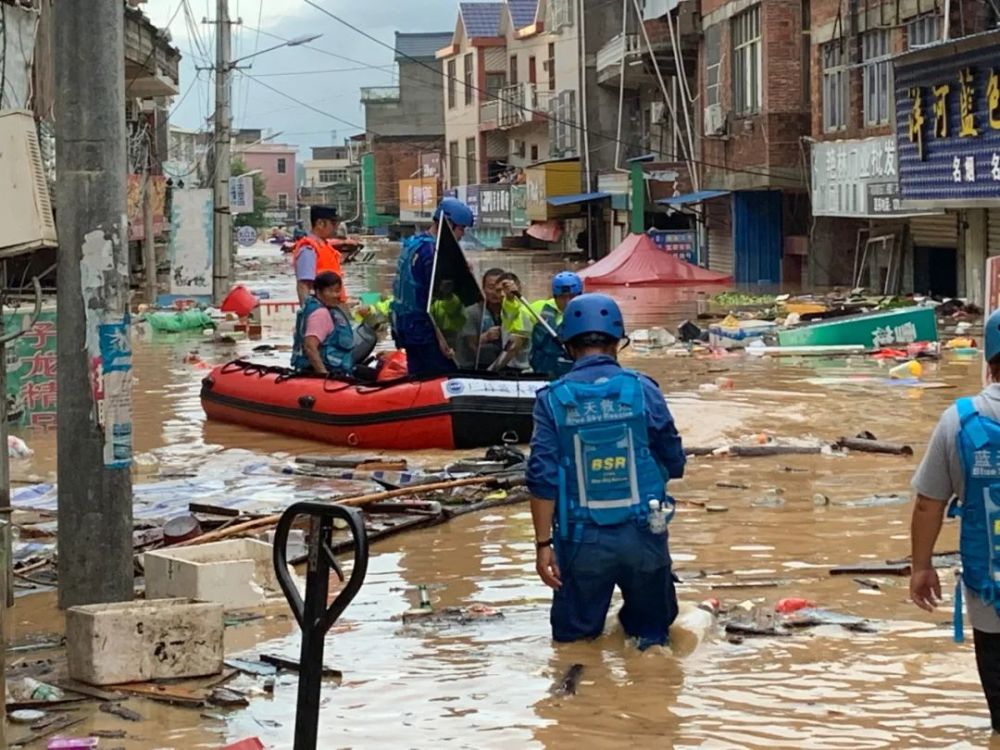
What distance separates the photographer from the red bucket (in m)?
31.4

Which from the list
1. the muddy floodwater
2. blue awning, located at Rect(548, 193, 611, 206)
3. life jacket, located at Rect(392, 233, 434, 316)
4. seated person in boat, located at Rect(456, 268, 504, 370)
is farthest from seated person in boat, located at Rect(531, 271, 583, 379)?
blue awning, located at Rect(548, 193, 611, 206)

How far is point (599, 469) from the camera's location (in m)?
6.84

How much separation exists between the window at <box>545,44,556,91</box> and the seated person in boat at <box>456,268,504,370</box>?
52744 millimetres

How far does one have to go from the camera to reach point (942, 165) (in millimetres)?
26203

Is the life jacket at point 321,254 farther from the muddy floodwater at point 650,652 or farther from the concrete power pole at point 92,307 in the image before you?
the concrete power pole at point 92,307

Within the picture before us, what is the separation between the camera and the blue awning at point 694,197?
40.4m

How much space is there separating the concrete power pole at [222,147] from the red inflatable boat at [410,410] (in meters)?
19.2

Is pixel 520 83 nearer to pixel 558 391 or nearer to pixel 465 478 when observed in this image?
pixel 465 478

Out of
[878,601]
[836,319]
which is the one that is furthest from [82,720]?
[836,319]

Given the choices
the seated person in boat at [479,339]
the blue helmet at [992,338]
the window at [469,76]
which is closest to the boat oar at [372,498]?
the seated person in boat at [479,339]

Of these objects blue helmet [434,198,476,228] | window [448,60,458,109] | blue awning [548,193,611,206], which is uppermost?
window [448,60,458,109]

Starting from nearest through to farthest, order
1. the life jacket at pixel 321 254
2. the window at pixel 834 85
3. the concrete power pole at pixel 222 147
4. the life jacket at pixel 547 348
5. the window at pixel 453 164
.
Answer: the life jacket at pixel 547 348
the life jacket at pixel 321 254
the window at pixel 834 85
the concrete power pole at pixel 222 147
the window at pixel 453 164

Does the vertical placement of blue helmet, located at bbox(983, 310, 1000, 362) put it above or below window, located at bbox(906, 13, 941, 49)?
below

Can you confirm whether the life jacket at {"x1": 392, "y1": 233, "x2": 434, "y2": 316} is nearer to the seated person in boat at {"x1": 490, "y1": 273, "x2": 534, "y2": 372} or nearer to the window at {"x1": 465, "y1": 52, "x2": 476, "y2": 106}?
the seated person in boat at {"x1": 490, "y1": 273, "x2": 534, "y2": 372}
